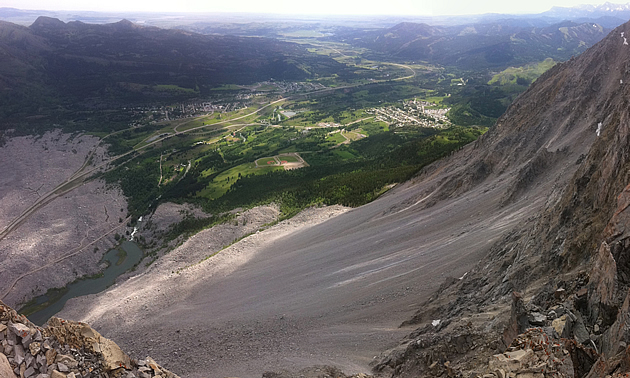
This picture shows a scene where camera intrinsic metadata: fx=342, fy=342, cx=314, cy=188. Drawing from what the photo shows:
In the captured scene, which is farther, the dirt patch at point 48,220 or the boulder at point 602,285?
the dirt patch at point 48,220

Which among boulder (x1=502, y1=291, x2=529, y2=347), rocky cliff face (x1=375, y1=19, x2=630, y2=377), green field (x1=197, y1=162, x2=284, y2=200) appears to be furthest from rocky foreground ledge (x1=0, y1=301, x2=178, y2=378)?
green field (x1=197, y1=162, x2=284, y2=200)

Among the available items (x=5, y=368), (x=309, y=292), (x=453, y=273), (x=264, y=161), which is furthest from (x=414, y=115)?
(x=5, y=368)

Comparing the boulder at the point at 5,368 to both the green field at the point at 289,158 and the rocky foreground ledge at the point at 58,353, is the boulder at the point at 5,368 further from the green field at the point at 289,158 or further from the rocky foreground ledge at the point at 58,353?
the green field at the point at 289,158

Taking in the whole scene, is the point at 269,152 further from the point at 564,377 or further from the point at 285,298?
the point at 564,377

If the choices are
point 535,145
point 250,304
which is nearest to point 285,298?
point 250,304

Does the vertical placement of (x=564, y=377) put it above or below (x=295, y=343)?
above

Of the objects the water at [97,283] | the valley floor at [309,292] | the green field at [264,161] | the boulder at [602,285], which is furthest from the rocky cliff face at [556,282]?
the green field at [264,161]
